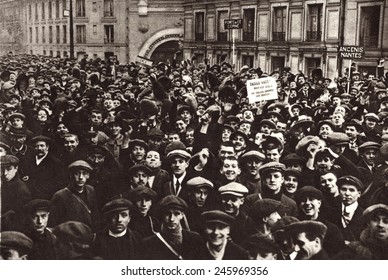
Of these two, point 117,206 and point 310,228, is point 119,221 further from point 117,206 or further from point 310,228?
point 310,228

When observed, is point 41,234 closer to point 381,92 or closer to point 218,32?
point 381,92

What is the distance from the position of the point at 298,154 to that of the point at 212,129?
1.87 metres

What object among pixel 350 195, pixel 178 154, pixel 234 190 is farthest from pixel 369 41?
pixel 234 190

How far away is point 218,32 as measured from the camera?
2864 centimetres

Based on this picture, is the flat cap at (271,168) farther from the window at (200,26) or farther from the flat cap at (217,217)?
the window at (200,26)

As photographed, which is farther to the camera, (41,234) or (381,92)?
(381,92)

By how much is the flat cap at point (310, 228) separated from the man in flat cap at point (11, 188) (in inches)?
113

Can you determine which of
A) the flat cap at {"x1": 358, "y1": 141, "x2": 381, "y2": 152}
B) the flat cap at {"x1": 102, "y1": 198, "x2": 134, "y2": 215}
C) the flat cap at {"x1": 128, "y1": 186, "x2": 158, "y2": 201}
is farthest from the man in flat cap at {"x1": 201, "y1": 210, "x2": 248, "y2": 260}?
the flat cap at {"x1": 358, "y1": 141, "x2": 381, "y2": 152}

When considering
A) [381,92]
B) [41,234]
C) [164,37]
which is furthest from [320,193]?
[164,37]

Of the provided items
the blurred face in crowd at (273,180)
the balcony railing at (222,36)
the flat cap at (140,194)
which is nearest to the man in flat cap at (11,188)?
the flat cap at (140,194)

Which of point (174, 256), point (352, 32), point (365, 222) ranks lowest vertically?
point (174, 256)

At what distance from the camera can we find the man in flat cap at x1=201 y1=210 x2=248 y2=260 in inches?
216

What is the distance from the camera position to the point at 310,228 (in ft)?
17.6

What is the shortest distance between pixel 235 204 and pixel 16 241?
233 centimetres
